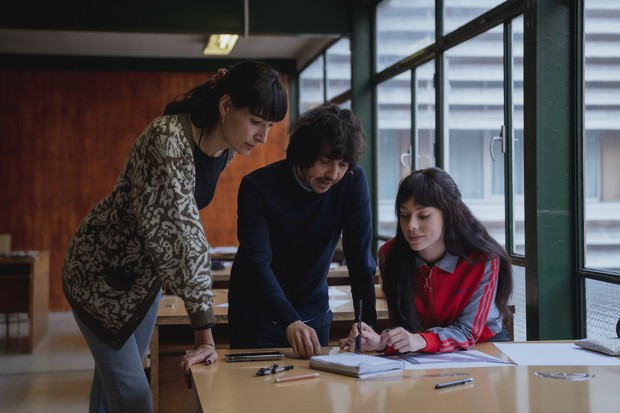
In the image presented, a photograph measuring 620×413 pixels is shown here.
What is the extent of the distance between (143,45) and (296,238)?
6.77 m

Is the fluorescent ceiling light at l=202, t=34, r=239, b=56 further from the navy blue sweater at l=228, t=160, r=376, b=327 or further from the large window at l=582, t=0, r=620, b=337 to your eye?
the navy blue sweater at l=228, t=160, r=376, b=327

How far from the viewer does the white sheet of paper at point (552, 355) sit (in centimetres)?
202

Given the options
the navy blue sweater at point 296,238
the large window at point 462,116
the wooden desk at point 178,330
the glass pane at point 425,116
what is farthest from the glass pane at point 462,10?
the navy blue sweater at point 296,238

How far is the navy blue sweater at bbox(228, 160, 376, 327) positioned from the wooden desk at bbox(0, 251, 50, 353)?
456 cm

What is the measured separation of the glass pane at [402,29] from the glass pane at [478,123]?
0.44 metres

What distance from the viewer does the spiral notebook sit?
6.09 ft

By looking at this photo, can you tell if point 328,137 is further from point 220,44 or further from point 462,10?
point 220,44

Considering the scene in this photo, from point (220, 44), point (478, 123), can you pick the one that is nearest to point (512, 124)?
point (478, 123)

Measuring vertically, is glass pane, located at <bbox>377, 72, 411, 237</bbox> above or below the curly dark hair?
above

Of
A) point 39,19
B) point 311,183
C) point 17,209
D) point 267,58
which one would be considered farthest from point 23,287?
point 311,183

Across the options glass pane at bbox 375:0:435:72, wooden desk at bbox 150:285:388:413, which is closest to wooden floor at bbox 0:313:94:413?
wooden desk at bbox 150:285:388:413

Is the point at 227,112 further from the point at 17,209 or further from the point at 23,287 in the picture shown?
the point at 17,209

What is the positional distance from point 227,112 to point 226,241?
7.47 meters

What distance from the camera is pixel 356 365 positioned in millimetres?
1862
